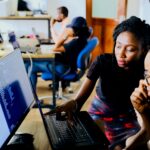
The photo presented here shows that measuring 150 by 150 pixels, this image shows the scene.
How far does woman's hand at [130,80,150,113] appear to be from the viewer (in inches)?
46.2

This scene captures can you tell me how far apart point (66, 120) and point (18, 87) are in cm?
29

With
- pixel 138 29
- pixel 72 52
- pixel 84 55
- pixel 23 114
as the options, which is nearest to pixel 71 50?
pixel 72 52

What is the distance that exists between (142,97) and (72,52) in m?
2.46

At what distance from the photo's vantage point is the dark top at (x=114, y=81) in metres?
1.68

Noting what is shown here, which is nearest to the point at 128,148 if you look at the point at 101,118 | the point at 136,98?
the point at 136,98

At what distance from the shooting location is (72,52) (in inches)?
143

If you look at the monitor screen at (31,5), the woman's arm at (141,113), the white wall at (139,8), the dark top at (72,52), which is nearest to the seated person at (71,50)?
the dark top at (72,52)

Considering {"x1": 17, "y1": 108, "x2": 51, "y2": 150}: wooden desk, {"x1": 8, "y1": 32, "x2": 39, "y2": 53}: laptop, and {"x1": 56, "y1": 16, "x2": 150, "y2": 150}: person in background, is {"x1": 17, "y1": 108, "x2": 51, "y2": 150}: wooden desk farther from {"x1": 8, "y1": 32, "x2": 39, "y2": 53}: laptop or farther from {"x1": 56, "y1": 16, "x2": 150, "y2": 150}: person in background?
{"x1": 8, "y1": 32, "x2": 39, "y2": 53}: laptop

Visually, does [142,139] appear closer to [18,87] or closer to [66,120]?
[66,120]

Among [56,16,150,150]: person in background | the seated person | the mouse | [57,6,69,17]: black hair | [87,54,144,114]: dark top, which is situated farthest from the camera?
[57,6,69,17]: black hair

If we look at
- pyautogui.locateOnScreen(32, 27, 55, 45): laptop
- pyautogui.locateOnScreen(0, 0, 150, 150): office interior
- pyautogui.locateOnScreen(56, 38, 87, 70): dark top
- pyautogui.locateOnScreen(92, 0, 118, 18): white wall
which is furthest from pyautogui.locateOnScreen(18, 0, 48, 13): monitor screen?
pyautogui.locateOnScreen(56, 38, 87, 70): dark top

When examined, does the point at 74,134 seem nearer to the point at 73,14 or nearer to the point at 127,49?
the point at 127,49

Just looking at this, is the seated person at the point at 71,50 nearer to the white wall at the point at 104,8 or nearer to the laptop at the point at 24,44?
the laptop at the point at 24,44

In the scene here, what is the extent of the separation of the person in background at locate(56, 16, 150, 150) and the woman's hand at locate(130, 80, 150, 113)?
33 cm
